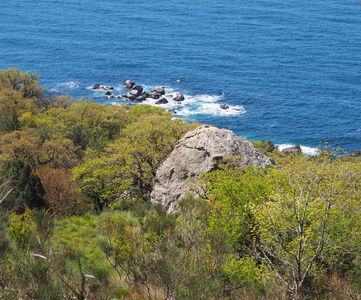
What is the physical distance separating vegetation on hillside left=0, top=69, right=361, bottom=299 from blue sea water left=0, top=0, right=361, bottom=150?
217 feet

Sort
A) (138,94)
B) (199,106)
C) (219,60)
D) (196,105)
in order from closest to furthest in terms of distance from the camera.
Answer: (199,106)
(196,105)
(138,94)
(219,60)

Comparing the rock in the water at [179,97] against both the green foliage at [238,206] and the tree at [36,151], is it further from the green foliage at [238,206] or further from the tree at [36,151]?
the green foliage at [238,206]

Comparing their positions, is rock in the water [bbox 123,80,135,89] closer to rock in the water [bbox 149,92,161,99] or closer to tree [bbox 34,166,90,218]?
rock in the water [bbox 149,92,161,99]

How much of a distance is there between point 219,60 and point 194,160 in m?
115

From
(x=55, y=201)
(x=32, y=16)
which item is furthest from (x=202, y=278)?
(x=32, y=16)

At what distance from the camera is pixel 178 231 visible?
21.0m

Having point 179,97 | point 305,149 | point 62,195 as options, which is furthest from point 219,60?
point 62,195

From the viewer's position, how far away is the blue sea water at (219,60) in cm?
10588

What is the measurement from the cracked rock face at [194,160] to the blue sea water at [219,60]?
63.0 metres

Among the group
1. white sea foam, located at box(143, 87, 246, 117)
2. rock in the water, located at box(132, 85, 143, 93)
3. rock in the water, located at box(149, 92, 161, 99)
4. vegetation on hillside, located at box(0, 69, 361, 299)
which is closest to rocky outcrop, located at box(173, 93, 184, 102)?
white sea foam, located at box(143, 87, 246, 117)

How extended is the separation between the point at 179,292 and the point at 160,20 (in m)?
190

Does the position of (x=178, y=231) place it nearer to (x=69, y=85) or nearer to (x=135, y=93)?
(x=135, y=93)

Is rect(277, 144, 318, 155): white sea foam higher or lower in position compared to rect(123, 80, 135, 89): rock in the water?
lower

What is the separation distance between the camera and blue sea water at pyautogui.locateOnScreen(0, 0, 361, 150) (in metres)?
106
